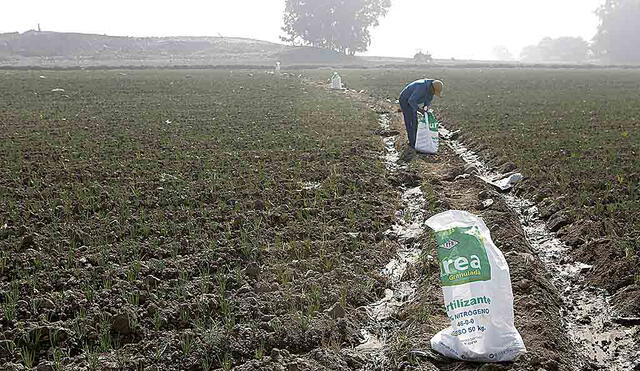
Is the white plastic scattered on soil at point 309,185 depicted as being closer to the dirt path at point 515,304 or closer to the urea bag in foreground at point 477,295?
the dirt path at point 515,304

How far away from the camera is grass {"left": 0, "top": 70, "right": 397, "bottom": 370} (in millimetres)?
4762

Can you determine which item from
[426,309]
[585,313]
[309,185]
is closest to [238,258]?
[426,309]

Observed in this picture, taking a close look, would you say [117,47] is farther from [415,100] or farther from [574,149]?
[574,149]

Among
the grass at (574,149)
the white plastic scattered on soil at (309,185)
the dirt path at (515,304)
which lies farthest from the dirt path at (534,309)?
the white plastic scattered on soil at (309,185)

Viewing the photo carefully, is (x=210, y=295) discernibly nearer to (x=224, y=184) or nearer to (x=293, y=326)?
(x=293, y=326)

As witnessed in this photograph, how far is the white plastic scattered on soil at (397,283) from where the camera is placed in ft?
15.5

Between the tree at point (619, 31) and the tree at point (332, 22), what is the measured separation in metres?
46.7

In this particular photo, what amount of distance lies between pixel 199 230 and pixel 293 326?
2.50m

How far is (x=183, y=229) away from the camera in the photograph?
6941mm

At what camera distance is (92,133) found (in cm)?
1366

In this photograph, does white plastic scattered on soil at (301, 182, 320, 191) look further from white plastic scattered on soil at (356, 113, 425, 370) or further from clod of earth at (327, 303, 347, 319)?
clod of earth at (327, 303, 347, 319)

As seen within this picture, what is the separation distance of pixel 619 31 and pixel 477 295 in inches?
4506

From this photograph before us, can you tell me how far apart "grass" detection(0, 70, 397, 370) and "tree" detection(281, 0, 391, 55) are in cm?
7365

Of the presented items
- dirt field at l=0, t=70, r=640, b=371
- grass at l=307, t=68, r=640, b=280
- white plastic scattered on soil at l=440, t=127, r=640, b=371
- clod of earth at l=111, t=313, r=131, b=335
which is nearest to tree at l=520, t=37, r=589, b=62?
grass at l=307, t=68, r=640, b=280
